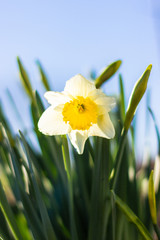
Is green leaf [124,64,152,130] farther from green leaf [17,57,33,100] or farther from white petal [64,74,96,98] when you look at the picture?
Result: green leaf [17,57,33,100]

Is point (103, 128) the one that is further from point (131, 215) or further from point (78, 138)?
point (131, 215)

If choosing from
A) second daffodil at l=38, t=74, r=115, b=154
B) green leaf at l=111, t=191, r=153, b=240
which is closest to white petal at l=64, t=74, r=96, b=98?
second daffodil at l=38, t=74, r=115, b=154

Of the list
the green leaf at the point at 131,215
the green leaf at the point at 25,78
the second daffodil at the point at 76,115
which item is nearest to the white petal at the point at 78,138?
the second daffodil at the point at 76,115

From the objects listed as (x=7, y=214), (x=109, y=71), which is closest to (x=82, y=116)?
(x=109, y=71)

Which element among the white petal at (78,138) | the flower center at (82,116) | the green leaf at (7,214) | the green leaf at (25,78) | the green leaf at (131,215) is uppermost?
the green leaf at (25,78)

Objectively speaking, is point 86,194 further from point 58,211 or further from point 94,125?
point 94,125

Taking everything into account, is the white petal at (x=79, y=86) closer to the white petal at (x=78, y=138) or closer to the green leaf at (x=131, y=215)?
the white petal at (x=78, y=138)

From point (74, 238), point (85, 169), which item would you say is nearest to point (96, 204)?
point (74, 238)

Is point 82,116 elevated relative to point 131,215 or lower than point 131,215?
elevated

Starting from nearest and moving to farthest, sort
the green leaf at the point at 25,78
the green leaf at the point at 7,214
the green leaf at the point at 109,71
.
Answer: the green leaf at the point at 7,214, the green leaf at the point at 109,71, the green leaf at the point at 25,78
